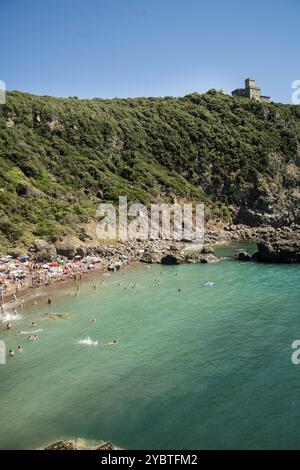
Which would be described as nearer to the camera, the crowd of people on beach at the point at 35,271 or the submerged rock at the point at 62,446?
the submerged rock at the point at 62,446

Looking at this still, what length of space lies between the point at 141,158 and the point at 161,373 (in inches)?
3644

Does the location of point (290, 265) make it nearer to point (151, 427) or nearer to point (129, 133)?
point (151, 427)

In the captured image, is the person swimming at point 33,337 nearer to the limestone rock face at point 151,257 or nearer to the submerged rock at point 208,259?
the limestone rock face at point 151,257

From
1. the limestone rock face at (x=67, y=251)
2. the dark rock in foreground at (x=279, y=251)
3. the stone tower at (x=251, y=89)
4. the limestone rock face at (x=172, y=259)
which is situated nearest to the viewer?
the dark rock in foreground at (x=279, y=251)

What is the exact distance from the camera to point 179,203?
107 m

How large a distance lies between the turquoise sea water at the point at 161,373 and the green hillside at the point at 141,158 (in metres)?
34.1

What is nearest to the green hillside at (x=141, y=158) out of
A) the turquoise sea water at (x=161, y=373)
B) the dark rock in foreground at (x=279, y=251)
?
the dark rock in foreground at (x=279, y=251)

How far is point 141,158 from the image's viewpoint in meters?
116

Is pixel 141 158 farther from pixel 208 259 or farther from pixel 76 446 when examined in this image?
pixel 76 446

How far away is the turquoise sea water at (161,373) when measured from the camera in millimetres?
22016

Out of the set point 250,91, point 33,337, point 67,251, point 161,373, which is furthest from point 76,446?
point 250,91
